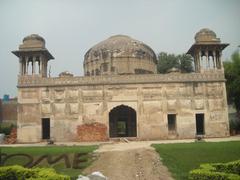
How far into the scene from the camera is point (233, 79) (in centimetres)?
2997

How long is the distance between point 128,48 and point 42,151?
15.0 metres

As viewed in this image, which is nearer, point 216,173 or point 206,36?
point 216,173

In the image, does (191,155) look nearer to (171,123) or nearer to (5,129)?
(171,123)

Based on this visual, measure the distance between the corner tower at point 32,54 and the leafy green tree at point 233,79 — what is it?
16.0 meters

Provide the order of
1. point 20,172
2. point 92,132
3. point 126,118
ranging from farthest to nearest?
point 126,118, point 92,132, point 20,172

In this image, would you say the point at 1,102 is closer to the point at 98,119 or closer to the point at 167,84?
the point at 98,119

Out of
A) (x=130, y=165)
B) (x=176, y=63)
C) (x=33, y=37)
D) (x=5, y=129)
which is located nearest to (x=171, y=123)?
(x=130, y=165)

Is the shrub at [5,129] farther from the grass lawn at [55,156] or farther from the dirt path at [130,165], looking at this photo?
the dirt path at [130,165]

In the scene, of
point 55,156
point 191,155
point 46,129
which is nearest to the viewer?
point 191,155

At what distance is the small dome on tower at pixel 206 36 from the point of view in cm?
2661

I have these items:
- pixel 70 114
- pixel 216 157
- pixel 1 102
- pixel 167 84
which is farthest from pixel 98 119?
pixel 1 102

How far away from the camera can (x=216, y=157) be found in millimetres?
14906

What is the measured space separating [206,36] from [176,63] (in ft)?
48.3

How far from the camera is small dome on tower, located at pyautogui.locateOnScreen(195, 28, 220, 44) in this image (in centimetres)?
2661
